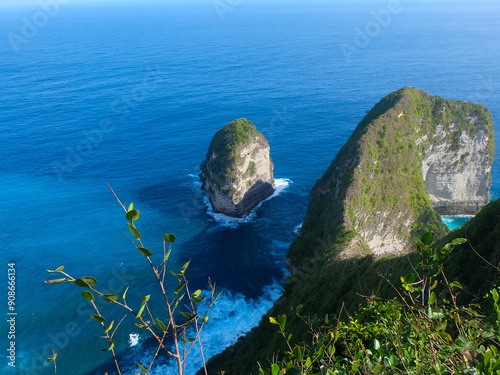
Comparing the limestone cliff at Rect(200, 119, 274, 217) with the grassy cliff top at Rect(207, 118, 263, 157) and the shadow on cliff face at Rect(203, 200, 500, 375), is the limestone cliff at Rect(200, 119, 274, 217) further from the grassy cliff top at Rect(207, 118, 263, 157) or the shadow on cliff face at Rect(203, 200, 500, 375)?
the shadow on cliff face at Rect(203, 200, 500, 375)

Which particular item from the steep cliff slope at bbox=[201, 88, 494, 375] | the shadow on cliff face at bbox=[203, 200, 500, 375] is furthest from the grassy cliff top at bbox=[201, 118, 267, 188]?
the shadow on cliff face at bbox=[203, 200, 500, 375]

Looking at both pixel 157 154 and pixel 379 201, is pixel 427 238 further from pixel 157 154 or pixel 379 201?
pixel 157 154

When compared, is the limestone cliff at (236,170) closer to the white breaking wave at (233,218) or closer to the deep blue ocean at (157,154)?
the white breaking wave at (233,218)

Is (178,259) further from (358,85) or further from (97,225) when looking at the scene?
(358,85)

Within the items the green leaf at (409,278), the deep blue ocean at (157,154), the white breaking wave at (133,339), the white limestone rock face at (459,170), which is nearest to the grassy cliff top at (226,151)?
the deep blue ocean at (157,154)

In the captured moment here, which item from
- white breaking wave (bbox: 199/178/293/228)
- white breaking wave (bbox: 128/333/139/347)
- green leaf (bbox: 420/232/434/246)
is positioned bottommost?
white breaking wave (bbox: 128/333/139/347)

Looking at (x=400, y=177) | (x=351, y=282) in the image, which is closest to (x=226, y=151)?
(x=400, y=177)
